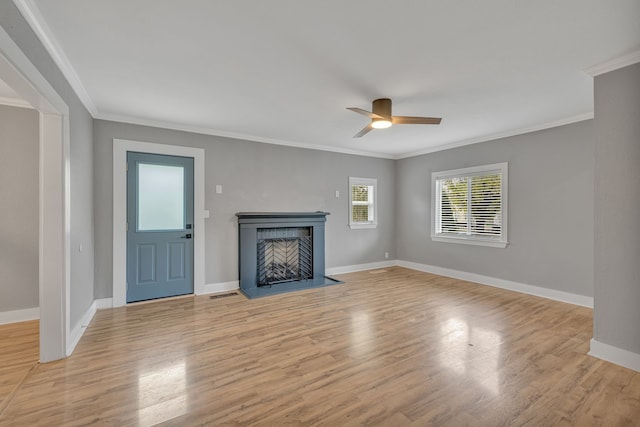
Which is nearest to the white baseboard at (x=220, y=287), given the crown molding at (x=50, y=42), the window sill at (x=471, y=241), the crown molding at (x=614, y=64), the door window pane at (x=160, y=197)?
the door window pane at (x=160, y=197)

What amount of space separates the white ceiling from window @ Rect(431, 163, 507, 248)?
1256 mm

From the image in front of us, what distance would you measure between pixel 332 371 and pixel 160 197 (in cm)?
352

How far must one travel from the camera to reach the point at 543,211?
427cm

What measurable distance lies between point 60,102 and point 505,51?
3800mm

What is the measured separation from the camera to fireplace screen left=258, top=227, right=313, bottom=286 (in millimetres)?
4938

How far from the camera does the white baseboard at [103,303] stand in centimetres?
381

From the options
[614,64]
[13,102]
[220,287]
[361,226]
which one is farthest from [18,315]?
[614,64]

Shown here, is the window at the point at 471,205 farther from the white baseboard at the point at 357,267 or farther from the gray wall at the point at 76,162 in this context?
the gray wall at the point at 76,162

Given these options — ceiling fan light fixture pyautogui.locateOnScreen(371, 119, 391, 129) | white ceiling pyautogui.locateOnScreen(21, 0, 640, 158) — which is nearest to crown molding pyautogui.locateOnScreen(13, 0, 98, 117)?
white ceiling pyautogui.locateOnScreen(21, 0, 640, 158)

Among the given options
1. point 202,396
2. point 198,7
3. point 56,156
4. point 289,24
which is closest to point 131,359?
point 202,396

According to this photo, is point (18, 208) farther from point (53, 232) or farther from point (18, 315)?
point (53, 232)

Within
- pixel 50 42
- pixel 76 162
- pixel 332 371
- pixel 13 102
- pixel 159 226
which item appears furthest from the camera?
pixel 159 226

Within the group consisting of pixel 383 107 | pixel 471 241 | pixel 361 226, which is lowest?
pixel 471 241

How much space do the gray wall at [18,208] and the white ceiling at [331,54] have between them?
82 centimetres
